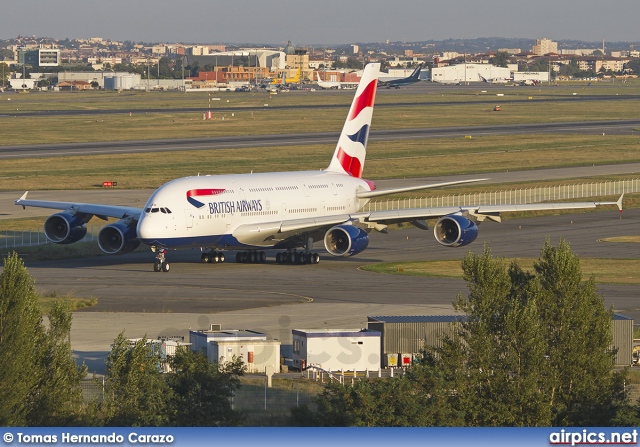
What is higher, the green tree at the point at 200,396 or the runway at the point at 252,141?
the runway at the point at 252,141

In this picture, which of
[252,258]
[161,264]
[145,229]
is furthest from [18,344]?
[252,258]

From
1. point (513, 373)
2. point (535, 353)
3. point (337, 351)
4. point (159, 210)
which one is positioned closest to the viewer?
point (535, 353)

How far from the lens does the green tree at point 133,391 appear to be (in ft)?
111

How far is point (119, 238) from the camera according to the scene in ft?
246

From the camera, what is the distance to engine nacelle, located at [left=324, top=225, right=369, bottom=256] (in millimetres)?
73312

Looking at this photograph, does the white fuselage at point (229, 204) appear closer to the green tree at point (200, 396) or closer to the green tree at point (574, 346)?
the green tree at point (200, 396)

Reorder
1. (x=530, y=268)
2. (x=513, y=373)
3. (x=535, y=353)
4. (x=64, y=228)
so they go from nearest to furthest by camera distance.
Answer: (x=535, y=353) → (x=513, y=373) → (x=530, y=268) → (x=64, y=228)

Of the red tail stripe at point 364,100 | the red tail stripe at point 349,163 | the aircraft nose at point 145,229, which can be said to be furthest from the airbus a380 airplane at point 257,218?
the red tail stripe at point 364,100

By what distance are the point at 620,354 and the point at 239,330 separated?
16.4 metres

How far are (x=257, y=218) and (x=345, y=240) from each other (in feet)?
18.1

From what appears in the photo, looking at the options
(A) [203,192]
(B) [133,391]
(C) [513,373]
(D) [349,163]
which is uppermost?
(D) [349,163]

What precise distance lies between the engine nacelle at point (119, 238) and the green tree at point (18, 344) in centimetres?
3905

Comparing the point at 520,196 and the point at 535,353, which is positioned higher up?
the point at 520,196

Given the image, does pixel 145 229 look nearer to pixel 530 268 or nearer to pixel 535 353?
pixel 530 268
